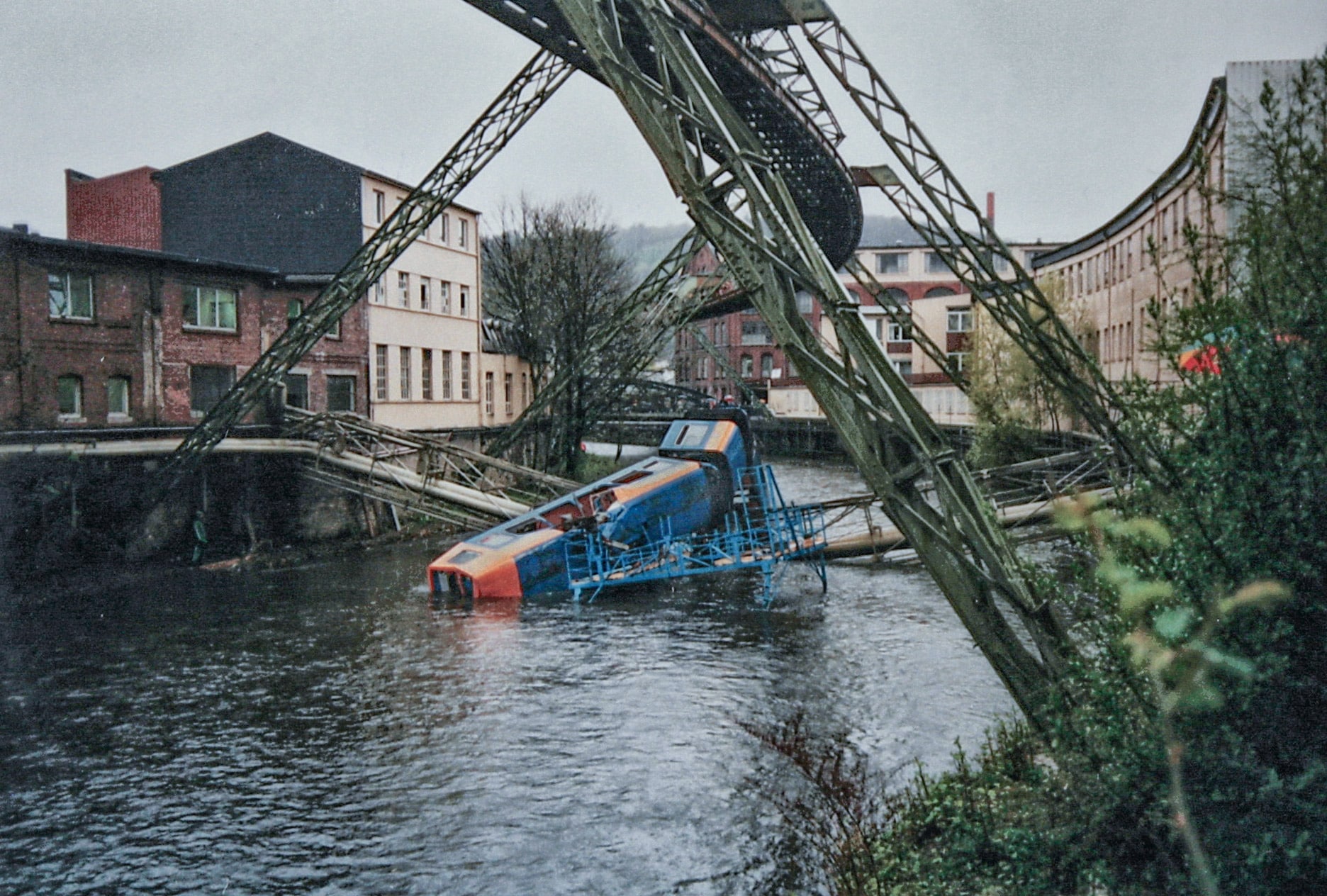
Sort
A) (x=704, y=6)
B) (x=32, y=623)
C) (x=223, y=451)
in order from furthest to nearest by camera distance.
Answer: (x=223, y=451) < (x=32, y=623) < (x=704, y=6)

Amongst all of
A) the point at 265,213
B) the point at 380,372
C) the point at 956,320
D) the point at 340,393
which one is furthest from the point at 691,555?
the point at 956,320

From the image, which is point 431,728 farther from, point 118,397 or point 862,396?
point 118,397

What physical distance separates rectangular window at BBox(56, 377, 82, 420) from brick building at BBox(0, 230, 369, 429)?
0.03m

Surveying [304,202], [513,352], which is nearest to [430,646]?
[304,202]

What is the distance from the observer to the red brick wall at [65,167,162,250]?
36.7 m

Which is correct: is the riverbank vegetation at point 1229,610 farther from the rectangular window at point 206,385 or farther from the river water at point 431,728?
the rectangular window at point 206,385

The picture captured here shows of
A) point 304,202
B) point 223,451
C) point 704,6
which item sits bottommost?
point 223,451

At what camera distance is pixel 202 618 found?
66.9ft

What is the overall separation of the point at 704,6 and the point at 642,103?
6.07 meters

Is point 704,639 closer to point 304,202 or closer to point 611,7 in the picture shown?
point 611,7

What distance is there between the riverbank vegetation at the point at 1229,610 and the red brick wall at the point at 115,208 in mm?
37493

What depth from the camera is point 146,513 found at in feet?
83.4

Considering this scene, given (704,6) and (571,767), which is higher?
(704,6)

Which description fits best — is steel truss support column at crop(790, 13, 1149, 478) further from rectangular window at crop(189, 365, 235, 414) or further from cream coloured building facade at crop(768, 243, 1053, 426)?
cream coloured building facade at crop(768, 243, 1053, 426)
